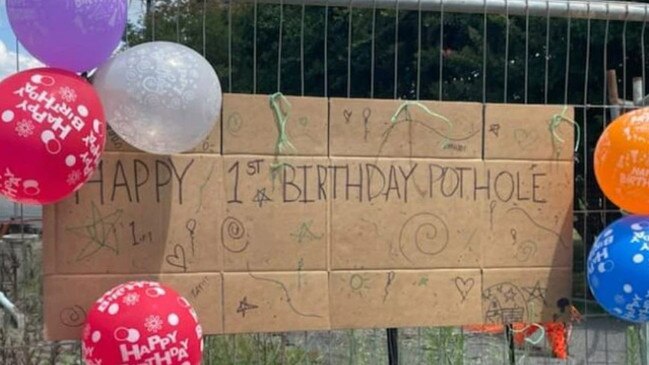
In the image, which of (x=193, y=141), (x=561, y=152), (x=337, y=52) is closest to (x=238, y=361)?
(x=193, y=141)

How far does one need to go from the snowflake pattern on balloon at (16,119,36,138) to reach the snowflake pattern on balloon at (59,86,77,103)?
0.14 m

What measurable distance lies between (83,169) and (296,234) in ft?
3.24

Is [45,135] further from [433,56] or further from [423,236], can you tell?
[433,56]

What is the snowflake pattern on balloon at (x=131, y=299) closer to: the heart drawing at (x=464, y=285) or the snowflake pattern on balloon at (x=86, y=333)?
the snowflake pattern on balloon at (x=86, y=333)

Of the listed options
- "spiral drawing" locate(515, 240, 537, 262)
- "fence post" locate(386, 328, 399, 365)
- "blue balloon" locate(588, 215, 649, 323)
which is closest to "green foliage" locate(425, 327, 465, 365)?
"fence post" locate(386, 328, 399, 365)

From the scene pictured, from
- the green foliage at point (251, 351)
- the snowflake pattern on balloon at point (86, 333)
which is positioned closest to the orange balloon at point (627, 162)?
the green foliage at point (251, 351)

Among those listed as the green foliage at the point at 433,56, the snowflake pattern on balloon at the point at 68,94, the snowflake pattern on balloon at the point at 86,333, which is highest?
the green foliage at the point at 433,56

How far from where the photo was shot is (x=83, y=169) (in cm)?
302

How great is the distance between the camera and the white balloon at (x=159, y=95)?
10.2 feet

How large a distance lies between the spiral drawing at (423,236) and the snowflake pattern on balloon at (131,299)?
1.19 metres

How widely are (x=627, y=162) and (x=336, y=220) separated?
1.20 m

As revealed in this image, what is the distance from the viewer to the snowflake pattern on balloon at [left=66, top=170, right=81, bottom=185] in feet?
9.79

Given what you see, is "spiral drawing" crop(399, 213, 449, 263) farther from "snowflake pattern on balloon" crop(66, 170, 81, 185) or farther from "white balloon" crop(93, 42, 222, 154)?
"snowflake pattern on balloon" crop(66, 170, 81, 185)

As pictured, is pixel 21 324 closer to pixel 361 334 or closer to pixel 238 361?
pixel 238 361
